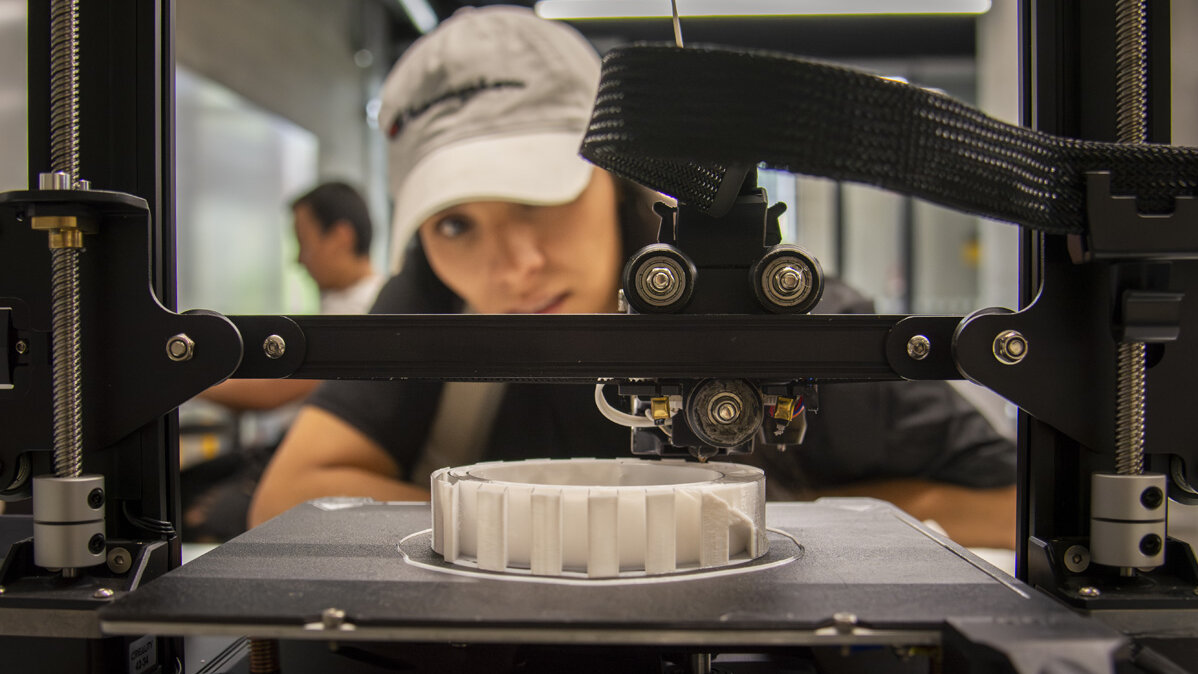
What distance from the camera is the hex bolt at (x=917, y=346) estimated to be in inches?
22.2

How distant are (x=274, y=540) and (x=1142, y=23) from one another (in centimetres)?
75

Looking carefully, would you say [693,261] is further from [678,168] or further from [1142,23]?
[1142,23]

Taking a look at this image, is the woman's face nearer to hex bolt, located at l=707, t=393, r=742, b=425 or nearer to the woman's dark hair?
the woman's dark hair

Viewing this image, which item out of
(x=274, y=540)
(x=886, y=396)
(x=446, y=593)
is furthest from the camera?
(x=886, y=396)

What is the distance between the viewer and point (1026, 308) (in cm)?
57

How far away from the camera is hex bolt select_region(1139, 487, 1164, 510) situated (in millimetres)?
538

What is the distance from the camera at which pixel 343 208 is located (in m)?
1.13

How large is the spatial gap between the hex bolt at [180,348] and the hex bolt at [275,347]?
57 millimetres

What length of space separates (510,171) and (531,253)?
113 millimetres

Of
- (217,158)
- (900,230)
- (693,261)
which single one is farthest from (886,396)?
(217,158)

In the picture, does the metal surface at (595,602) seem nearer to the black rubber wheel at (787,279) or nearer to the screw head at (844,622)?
the screw head at (844,622)

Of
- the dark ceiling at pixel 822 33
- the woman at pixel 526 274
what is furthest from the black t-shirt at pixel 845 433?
the dark ceiling at pixel 822 33

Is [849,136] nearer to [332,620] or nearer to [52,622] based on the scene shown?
Answer: [332,620]

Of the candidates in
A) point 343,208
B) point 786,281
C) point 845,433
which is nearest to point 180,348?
point 786,281
